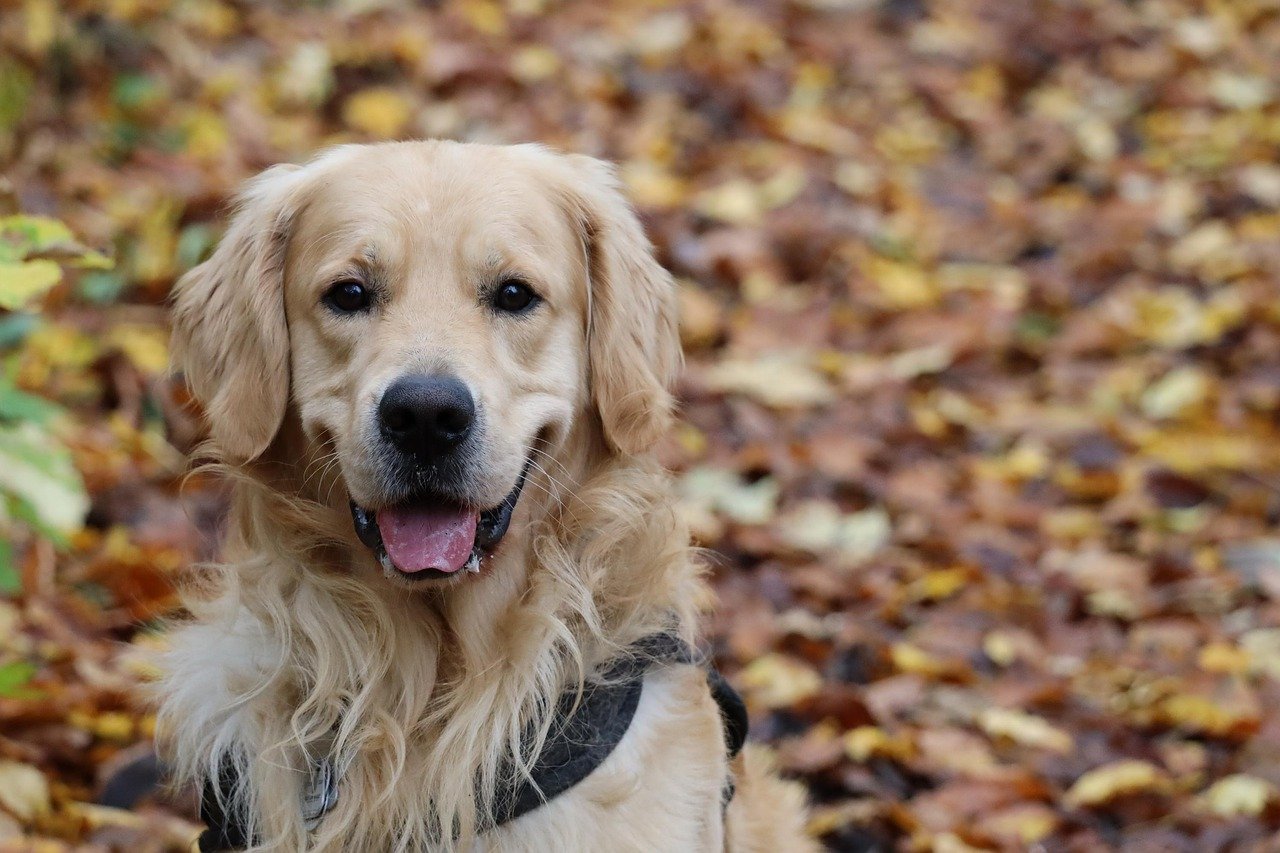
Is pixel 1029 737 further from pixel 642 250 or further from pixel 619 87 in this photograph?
pixel 619 87

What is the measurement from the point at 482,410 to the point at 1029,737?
7.26 ft

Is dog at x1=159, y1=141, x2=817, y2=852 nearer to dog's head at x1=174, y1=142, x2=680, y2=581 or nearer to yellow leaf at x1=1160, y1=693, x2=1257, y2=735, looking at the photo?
dog's head at x1=174, y1=142, x2=680, y2=581

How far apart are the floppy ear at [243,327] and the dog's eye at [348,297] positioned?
16 centimetres

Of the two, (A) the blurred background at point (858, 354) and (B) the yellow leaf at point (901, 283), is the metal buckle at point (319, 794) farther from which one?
(B) the yellow leaf at point (901, 283)

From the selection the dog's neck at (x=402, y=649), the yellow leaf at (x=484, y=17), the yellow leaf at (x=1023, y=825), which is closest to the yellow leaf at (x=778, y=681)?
the yellow leaf at (x=1023, y=825)

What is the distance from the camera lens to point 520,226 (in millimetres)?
3086

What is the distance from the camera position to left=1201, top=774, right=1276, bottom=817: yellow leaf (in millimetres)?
3811

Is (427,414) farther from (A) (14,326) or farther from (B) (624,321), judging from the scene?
(A) (14,326)

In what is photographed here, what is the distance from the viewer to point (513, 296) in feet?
10.1

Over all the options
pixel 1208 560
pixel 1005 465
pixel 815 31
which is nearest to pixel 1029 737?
pixel 1208 560

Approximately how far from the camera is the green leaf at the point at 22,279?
8.45ft

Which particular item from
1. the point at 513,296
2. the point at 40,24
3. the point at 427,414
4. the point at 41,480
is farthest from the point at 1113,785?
the point at 40,24

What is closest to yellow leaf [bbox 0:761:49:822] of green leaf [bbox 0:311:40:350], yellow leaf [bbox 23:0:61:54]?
green leaf [bbox 0:311:40:350]

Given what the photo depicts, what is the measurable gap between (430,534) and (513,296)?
56 centimetres
